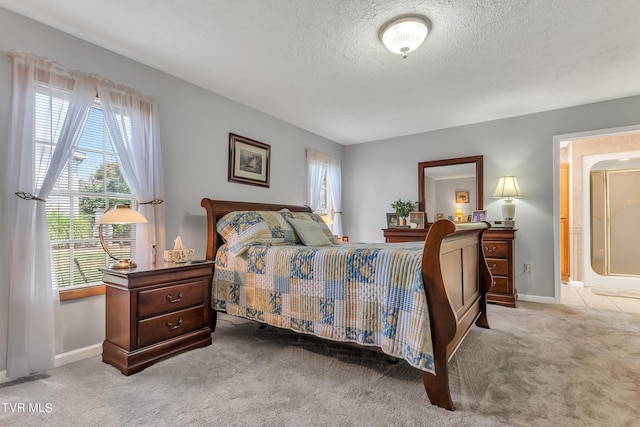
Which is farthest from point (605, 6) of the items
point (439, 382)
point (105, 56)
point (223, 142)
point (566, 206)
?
point (566, 206)

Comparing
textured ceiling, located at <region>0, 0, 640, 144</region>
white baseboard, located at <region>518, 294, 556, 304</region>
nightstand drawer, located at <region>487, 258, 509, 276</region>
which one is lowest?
white baseboard, located at <region>518, 294, 556, 304</region>

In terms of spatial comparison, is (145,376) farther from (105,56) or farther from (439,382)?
(105,56)

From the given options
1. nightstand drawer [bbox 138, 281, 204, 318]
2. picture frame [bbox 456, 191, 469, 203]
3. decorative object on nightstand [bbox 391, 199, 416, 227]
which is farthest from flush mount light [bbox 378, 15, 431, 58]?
decorative object on nightstand [bbox 391, 199, 416, 227]

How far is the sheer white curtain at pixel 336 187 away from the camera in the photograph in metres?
5.23

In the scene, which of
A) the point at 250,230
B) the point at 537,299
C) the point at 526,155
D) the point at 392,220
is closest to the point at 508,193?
the point at 526,155

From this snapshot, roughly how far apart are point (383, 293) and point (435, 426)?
690mm

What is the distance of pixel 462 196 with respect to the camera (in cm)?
452

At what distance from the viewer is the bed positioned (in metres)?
1.69

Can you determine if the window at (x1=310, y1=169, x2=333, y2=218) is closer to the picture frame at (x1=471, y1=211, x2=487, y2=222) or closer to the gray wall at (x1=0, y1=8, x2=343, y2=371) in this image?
the gray wall at (x1=0, y1=8, x2=343, y2=371)

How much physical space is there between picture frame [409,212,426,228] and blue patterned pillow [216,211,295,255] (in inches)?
89.9

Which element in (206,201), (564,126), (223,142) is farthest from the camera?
(564,126)

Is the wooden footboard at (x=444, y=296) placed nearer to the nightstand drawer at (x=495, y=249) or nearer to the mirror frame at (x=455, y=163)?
the nightstand drawer at (x=495, y=249)

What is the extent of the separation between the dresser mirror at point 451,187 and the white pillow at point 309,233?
2.19 meters

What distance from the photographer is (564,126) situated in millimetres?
3848
